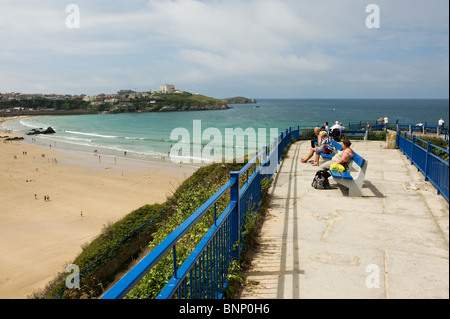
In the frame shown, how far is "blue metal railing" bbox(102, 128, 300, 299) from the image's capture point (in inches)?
82.0

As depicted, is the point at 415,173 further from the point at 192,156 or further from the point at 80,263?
the point at 192,156

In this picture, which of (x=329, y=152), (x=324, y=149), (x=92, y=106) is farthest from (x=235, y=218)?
(x=92, y=106)

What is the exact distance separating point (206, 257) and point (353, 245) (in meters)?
2.71

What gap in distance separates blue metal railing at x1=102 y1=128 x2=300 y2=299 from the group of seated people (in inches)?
122

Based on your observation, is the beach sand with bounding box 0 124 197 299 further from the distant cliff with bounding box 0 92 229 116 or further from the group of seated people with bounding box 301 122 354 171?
the distant cliff with bounding box 0 92 229 116

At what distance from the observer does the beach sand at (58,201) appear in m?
14.7

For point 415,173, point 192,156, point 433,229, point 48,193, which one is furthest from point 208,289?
point 192,156

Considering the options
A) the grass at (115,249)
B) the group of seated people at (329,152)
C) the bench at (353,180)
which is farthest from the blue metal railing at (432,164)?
the grass at (115,249)

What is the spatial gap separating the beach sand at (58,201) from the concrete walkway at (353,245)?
11.5m

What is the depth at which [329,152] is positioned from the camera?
11.8 metres

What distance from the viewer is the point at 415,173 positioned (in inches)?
401

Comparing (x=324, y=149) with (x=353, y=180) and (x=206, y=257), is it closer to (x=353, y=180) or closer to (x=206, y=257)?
(x=353, y=180)

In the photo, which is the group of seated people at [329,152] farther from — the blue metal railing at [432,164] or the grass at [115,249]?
the grass at [115,249]

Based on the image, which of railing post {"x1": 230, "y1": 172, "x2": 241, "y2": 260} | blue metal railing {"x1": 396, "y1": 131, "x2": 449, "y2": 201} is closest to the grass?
railing post {"x1": 230, "y1": 172, "x2": 241, "y2": 260}
